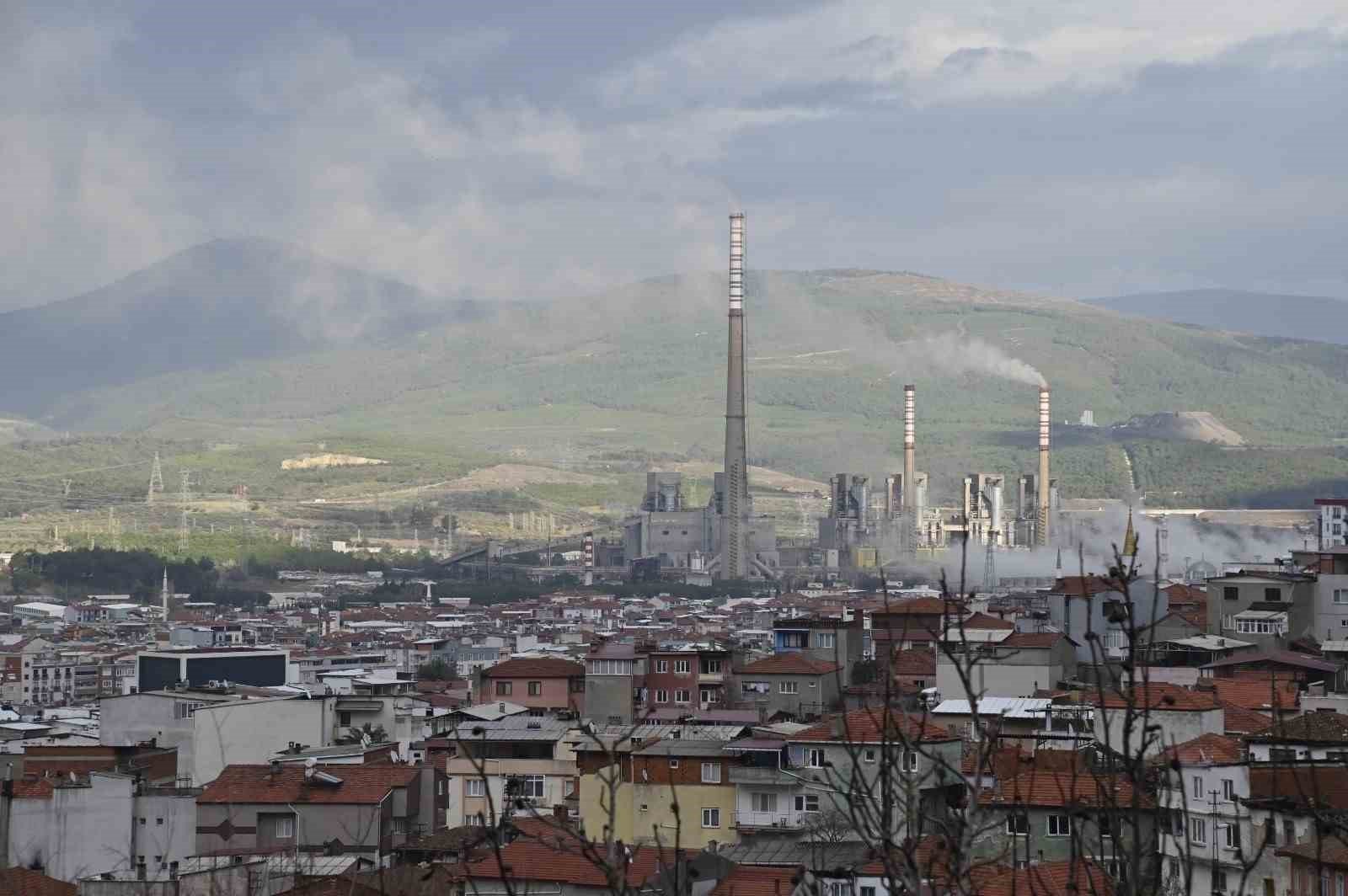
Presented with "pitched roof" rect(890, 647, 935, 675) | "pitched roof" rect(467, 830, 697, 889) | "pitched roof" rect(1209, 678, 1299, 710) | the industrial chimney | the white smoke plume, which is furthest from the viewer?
the white smoke plume

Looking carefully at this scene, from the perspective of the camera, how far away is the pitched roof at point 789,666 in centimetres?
2859

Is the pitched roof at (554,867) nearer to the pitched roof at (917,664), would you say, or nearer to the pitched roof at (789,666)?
the pitched roof at (917,664)

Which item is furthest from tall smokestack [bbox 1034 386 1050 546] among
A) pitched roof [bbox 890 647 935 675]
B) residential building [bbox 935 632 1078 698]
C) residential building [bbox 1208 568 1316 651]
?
residential building [bbox 935 632 1078 698]

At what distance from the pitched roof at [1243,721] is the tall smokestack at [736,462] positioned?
6979 centimetres

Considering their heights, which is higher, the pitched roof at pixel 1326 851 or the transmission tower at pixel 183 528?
the transmission tower at pixel 183 528

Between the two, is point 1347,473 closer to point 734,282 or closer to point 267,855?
Result: point 734,282

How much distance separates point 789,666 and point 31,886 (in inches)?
533

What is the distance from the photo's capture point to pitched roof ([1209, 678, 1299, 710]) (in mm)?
21844

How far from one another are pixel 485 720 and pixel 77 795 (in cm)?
569

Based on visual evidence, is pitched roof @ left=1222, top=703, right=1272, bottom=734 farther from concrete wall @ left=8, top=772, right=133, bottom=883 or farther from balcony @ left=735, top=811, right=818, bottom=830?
concrete wall @ left=8, top=772, right=133, bottom=883

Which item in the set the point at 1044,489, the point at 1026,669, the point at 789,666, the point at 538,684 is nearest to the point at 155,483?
the point at 1044,489

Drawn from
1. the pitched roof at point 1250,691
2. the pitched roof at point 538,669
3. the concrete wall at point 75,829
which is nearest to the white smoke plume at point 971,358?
the pitched roof at point 538,669

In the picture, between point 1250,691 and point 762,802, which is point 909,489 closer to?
point 1250,691

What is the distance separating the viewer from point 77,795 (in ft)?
67.8
